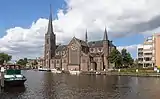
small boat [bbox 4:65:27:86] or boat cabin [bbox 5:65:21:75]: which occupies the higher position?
boat cabin [bbox 5:65:21:75]

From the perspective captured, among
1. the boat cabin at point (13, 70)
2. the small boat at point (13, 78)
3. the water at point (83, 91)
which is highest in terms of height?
the boat cabin at point (13, 70)

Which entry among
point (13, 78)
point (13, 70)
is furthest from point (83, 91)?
point (13, 70)

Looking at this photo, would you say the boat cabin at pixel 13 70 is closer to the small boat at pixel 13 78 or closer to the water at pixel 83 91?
the small boat at pixel 13 78

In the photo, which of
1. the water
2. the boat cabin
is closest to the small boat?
the boat cabin

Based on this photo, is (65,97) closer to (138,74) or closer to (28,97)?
(28,97)

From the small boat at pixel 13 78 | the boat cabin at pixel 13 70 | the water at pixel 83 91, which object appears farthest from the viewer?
the boat cabin at pixel 13 70

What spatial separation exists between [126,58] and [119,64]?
6245 mm

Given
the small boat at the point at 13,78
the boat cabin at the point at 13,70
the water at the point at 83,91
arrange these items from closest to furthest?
1. the water at the point at 83,91
2. the small boat at the point at 13,78
3. the boat cabin at the point at 13,70

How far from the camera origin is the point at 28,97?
4834 cm

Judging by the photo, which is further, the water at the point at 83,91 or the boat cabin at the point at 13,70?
the boat cabin at the point at 13,70

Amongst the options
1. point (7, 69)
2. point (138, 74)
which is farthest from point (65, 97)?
point (138, 74)

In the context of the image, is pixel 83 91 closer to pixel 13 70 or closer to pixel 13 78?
pixel 13 78

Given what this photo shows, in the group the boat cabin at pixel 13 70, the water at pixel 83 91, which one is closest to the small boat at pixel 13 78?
the boat cabin at pixel 13 70

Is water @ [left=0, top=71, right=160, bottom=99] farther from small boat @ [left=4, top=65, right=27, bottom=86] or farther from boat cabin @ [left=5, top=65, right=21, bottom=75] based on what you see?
boat cabin @ [left=5, top=65, right=21, bottom=75]
